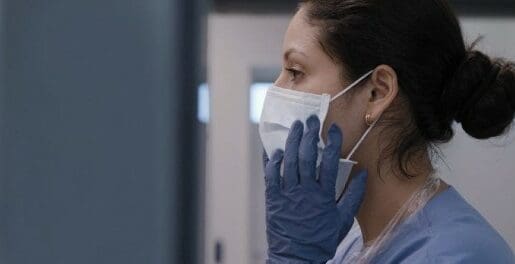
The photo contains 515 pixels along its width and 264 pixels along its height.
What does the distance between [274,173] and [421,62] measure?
0.27 meters

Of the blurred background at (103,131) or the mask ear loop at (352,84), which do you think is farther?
the mask ear loop at (352,84)

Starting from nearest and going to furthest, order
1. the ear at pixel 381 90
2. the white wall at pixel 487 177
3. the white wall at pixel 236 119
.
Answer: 1. the ear at pixel 381 90
2. the white wall at pixel 487 177
3. the white wall at pixel 236 119

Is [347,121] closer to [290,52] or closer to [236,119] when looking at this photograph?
[290,52]

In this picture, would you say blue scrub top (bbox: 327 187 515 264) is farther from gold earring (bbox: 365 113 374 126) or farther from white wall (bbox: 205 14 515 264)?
white wall (bbox: 205 14 515 264)

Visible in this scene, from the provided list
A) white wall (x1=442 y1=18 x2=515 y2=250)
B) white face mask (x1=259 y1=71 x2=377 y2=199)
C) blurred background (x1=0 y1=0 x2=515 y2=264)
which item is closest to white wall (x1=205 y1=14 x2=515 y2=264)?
white wall (x1=442 y1=18 x2=515 y2=250)

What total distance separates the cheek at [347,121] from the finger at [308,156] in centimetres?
6

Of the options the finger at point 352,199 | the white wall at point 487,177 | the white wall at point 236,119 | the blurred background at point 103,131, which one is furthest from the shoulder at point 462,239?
the white wall at point 236,119

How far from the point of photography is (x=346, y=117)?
1058 mm

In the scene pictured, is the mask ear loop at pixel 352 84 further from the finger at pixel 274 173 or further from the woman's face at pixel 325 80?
the finger at pixel 274 173

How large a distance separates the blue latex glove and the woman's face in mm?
58

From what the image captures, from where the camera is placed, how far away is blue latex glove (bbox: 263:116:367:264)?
3.20 feet

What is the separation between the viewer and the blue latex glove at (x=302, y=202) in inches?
38.4

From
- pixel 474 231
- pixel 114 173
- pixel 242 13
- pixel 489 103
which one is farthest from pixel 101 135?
pixel 242 13

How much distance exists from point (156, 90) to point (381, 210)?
0.79 m
